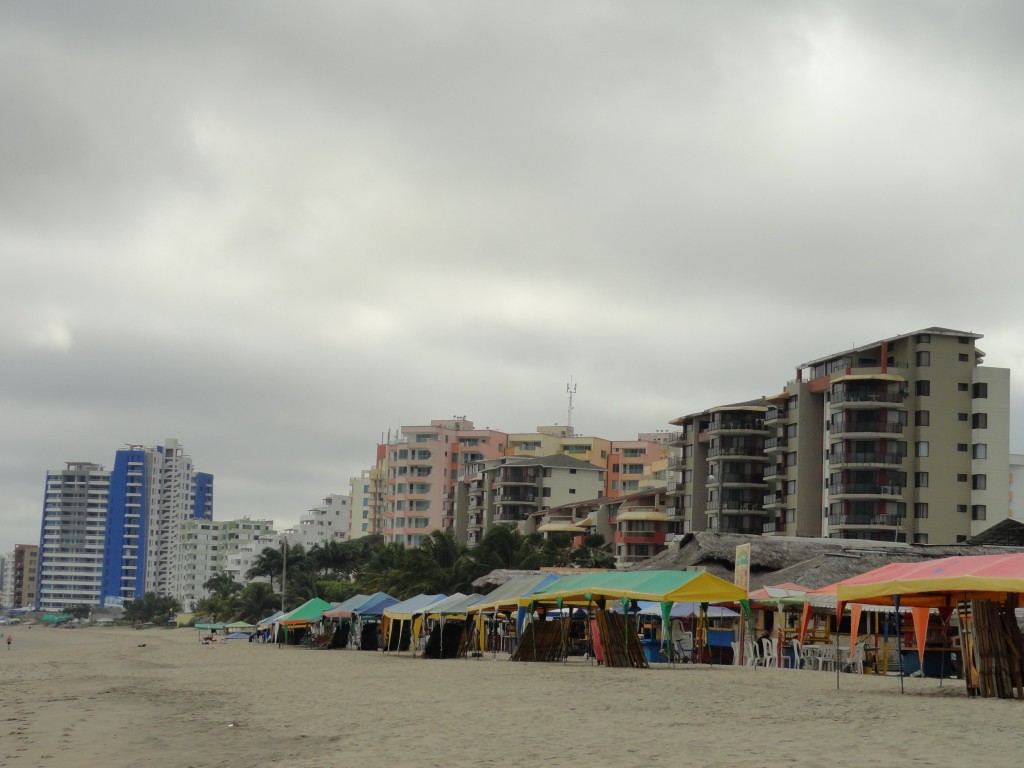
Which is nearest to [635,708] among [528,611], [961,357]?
[528,611]

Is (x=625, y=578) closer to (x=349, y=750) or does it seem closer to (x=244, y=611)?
(x=349, y=750)

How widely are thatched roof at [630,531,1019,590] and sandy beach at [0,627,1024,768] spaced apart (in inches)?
457

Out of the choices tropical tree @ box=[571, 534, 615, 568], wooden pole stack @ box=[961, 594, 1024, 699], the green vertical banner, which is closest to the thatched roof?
the green vertical banner

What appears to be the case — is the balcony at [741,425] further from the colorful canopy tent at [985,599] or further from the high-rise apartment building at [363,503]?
the high-rise apartment building at [363,503]


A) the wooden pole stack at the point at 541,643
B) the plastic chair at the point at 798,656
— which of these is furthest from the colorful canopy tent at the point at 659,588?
the plastic chair at the point at 798,656

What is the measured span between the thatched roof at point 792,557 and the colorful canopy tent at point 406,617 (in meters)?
9.05

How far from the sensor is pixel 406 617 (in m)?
44.2

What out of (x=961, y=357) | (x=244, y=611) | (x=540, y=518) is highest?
(x=961, y=357)

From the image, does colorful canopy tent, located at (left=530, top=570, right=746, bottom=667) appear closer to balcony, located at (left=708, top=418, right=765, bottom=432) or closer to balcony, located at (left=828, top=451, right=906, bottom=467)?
balcony, located at (left=828, top=451, right=906, bottom=467)

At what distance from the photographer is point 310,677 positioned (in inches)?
1105

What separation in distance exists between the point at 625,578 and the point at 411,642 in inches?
638

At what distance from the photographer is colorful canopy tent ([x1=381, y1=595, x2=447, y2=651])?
145 ft

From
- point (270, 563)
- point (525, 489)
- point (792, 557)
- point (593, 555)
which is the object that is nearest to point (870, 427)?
point (593, 555)

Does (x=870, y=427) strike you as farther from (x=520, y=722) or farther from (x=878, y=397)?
(x=520, y=722)
